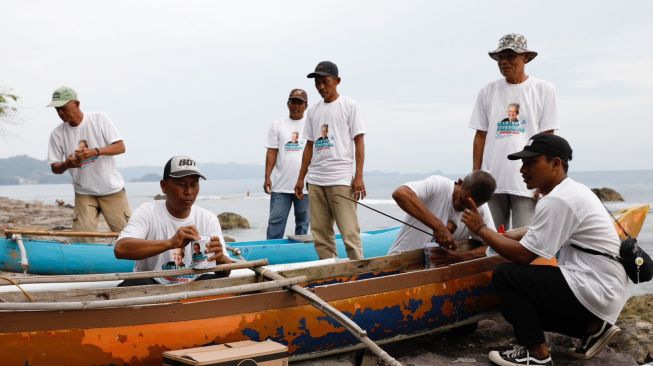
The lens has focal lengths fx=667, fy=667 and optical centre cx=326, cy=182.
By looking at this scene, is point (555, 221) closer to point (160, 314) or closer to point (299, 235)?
point (160, 314)

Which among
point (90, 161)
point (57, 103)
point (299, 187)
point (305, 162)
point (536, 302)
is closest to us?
point (536, 302)

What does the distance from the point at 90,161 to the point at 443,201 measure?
415 cm

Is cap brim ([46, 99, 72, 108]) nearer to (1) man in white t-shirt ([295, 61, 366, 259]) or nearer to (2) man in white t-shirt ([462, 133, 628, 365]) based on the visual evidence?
(1) man in white t-shirt ([295, 61, 366, 259])

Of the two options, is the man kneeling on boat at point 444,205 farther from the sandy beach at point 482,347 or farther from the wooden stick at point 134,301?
the wooden stick at point 134,301

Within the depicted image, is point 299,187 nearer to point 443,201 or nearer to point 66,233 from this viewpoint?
point 443,201

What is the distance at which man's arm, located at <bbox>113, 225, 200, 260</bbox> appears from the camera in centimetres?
472

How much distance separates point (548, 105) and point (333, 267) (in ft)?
8.84

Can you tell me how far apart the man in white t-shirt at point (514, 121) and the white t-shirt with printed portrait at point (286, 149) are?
10.8 feet

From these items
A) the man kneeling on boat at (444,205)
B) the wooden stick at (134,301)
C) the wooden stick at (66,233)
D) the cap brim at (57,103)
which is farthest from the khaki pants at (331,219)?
the cap brim at (57,103)

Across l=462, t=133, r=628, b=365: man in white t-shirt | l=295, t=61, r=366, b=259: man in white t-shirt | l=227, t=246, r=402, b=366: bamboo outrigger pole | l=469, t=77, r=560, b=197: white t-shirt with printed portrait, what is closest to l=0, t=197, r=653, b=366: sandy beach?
l=462, t=133, r=628, b=365: man in white t-shirt

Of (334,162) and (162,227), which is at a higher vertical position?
(334,162)

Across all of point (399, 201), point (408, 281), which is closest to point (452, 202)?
point (399, 201)

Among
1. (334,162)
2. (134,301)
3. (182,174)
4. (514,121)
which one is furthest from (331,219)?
(134,301)

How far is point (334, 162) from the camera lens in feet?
24.7
